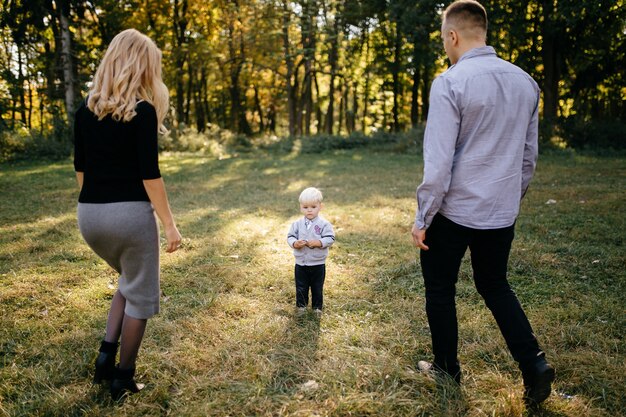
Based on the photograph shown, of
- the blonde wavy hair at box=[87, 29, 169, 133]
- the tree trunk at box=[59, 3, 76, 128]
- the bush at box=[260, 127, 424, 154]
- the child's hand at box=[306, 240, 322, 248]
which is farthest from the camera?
the bush at box=[260, 127, 424, 154]

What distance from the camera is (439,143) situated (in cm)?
260

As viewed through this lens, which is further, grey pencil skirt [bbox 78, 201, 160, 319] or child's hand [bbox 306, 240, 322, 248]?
child's hand [bbox 306, 240, 322, 248]

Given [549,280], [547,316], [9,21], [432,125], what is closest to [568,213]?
[549,280]

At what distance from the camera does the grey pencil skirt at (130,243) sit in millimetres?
2605

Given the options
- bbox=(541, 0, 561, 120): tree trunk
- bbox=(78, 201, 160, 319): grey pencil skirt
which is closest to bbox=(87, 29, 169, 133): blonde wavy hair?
bbox=(78, 201, 160, 319): grey pencil skirt

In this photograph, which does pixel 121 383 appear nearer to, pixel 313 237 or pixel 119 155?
pixel 119 155

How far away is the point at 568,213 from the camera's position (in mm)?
7781

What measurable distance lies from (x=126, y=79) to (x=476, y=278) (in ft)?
8.22

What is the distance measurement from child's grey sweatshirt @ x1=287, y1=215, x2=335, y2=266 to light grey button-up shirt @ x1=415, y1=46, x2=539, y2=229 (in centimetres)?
151

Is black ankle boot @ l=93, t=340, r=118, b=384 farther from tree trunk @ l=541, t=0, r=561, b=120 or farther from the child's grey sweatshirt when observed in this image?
tree trunk @ l=541, t=0, r=561, b=120

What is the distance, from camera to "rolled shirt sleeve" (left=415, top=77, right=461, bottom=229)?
2.57 metres

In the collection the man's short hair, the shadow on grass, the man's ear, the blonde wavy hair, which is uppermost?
the man's short hair

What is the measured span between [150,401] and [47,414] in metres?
0.60

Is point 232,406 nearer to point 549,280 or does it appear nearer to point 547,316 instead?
point 547,316
